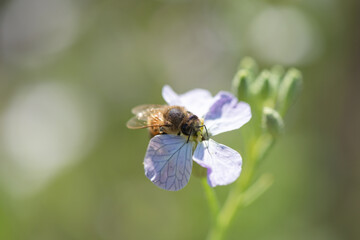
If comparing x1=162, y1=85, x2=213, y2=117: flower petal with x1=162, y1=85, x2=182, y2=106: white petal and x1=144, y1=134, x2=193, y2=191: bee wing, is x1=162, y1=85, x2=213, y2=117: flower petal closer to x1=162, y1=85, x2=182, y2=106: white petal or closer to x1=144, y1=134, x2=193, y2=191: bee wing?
x1=162, y1=85, x2=182, y2=106: white petal

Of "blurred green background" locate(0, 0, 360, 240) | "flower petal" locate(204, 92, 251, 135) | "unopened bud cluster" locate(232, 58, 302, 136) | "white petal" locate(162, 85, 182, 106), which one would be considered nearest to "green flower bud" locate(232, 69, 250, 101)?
"unopened bud cluster" locate(232, 58, 302, 136)

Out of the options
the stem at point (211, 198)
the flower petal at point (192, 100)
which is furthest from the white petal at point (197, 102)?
the stem at point (211, 198)

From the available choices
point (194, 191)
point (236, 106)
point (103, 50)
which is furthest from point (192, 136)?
point (103, 50)

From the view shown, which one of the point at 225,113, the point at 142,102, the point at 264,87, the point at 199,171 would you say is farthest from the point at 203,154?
the point at 142,102

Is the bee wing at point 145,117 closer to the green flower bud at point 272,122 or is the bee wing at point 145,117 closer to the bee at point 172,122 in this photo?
the bee at point 172,122

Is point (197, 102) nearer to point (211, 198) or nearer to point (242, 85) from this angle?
point (242, 85)

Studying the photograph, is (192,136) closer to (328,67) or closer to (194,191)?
(194,191)

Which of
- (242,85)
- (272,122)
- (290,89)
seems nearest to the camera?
(272,122)
